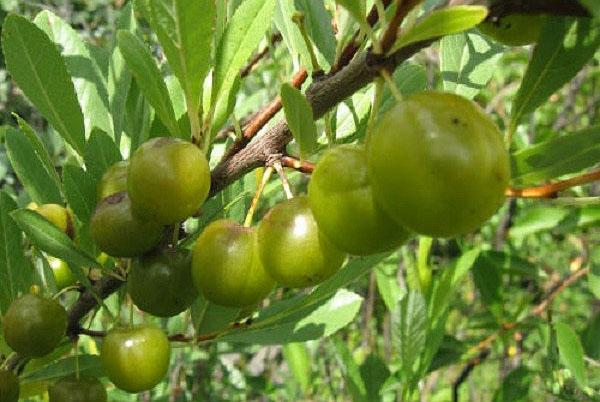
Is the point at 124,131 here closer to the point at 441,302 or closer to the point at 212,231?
the point at 212,231

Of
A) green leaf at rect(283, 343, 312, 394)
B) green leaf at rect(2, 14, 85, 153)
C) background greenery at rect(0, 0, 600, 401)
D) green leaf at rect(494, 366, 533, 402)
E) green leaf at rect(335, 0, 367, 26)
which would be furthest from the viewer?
green leaf at rect(283, 343, 312, 394)

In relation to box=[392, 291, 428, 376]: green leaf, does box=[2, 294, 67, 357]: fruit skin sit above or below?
above

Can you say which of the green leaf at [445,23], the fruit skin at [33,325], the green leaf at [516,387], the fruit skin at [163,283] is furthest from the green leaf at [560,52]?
the green leaf at [516,387]

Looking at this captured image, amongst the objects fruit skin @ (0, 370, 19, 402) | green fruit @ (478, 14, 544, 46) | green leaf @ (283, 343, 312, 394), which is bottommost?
green leaf @ (283, 343, 312, 394)

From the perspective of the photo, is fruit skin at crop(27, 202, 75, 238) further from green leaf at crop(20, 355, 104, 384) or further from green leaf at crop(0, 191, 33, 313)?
green leaf at crop(20, 355, 104, 384)

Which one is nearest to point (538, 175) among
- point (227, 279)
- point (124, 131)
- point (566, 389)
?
point (227, 279)

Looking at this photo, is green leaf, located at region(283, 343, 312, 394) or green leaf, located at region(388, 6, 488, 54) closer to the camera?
green leaf, located at region(388, 6, 488, 54)

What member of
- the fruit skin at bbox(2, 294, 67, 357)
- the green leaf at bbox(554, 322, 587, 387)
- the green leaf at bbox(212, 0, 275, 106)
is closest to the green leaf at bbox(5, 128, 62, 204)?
the fruit skin at bbox(2, 294, 67, 357)
